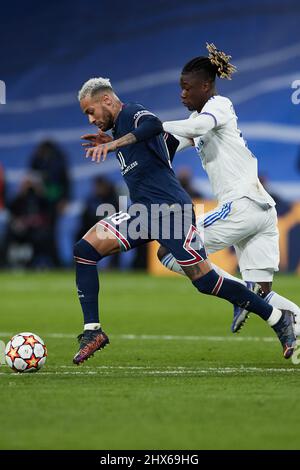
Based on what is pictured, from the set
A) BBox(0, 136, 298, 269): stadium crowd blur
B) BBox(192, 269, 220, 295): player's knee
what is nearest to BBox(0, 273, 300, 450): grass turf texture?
BBox(192, 269, 220, 295): player's knee

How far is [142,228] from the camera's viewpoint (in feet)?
26.8

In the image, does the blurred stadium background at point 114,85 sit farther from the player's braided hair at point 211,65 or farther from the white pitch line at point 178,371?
the white pitch line at point 178,371

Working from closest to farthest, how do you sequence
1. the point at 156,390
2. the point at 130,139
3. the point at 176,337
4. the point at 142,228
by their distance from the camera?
the point at 156,390 < the point at 130,139 < the point at 142,228 < the point at 176,337

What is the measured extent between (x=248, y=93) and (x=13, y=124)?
20.1 ft

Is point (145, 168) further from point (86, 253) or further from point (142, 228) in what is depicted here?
point (86, 253)

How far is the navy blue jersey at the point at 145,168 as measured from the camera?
26.9ft

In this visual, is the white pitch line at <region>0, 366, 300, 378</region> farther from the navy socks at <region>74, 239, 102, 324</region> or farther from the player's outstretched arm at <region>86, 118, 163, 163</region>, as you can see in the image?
the player's outstretched arm at <region>86, 118, 163, 163</region>

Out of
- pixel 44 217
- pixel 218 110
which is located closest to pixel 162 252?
pixel 218 110

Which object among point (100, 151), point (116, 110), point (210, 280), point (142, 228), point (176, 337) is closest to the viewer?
point (100, 151)

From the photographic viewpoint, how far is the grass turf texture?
5.49m

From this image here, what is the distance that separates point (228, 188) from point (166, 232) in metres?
0.98

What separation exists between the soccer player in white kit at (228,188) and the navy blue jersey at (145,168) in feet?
1.47

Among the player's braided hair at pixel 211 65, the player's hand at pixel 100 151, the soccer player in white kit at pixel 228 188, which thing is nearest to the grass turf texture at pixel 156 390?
the soccer player in white kit at pixel 228 188

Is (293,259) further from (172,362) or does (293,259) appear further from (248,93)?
(172,362)
